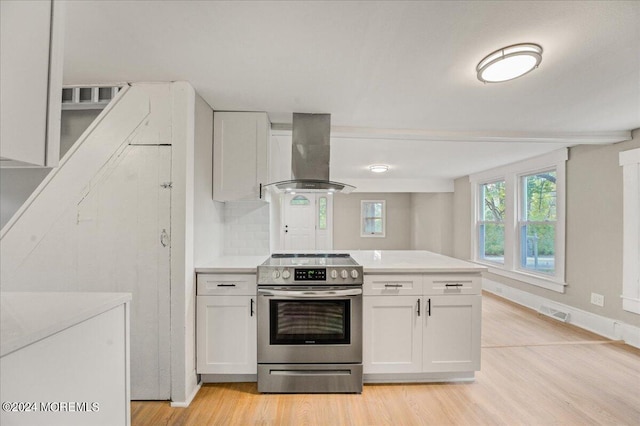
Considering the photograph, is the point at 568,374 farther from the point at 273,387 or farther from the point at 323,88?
the point at 323,88

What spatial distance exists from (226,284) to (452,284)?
1699 millimetres

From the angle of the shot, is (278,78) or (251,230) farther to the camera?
(251,230)

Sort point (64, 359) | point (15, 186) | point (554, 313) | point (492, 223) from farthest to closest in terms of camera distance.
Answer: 1. point (492, 223)
2. point (554, 313)
3. point (15, 186)
4. point (64, 359)

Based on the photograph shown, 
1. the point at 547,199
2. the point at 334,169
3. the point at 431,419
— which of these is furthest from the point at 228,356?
the point at 547,199

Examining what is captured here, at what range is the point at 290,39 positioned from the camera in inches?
62.7

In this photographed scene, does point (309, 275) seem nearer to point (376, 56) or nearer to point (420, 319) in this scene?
point (420, 319)

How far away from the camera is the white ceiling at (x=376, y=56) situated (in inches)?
54.5

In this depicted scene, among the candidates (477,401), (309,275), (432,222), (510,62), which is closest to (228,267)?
(309,275)

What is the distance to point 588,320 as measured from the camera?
11.5 ft

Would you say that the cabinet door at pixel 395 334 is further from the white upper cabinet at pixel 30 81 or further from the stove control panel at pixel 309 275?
the white upper cabinet at pixel 30 81

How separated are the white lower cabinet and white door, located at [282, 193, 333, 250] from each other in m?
5.58

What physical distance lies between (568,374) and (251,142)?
127 inches

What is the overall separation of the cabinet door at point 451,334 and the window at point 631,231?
2007 millimetres

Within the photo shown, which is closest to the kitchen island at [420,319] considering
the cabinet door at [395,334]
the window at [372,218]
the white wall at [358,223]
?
the cabinet door at [395,334]
